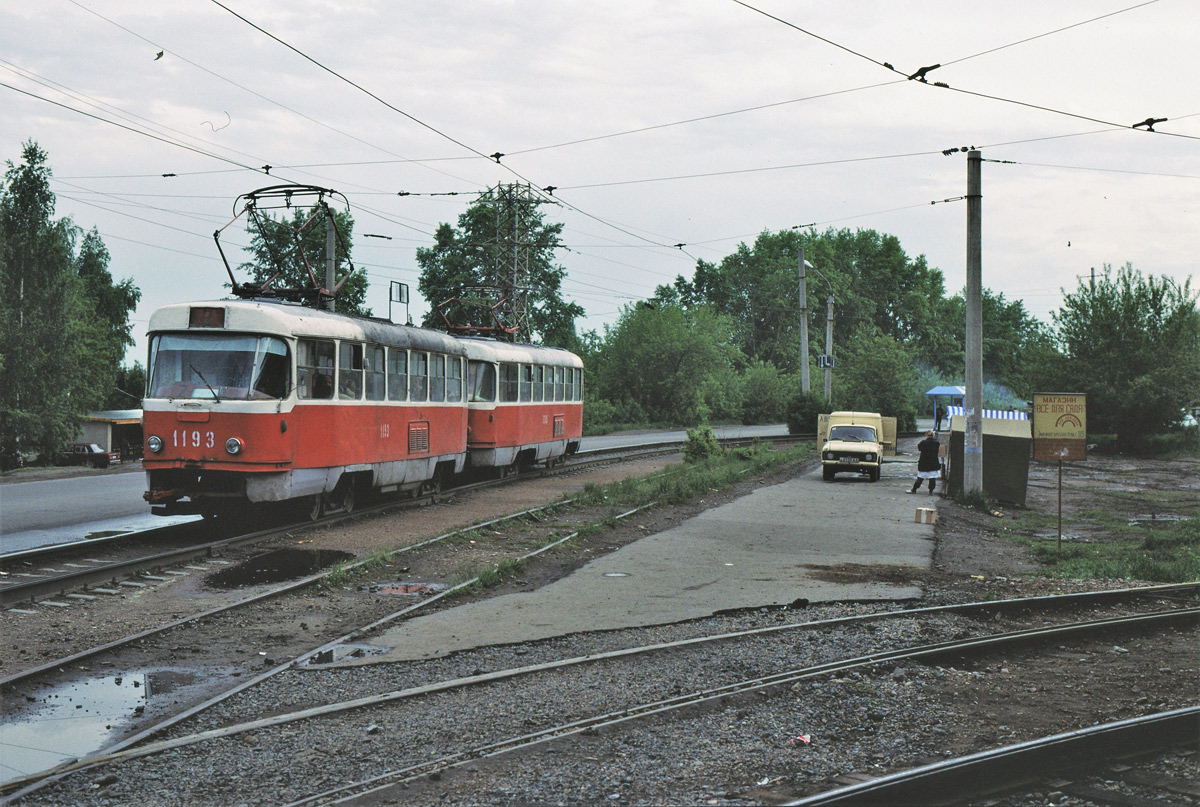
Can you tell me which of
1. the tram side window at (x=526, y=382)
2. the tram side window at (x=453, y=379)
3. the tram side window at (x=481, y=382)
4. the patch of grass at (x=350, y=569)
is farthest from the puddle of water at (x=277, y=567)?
the tram side window at (x=526, y=382)

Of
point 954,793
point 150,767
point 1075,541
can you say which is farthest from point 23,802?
point 1075,541

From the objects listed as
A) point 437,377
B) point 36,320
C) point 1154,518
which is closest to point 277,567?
point 437,377

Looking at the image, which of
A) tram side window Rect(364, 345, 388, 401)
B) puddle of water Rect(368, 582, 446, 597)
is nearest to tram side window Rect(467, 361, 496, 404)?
tram side window Rect(364, 345, 388, 401)

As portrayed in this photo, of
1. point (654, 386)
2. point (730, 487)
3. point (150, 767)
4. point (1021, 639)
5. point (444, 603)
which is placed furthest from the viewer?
point (654, 386)

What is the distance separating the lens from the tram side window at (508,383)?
24391mm

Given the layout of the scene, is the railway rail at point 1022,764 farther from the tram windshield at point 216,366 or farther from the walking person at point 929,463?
the walking person at point 929,463

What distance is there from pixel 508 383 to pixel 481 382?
120 cm

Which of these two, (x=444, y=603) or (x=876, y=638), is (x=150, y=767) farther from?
(x=876, y=638)

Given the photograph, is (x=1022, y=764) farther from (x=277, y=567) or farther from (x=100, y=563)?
(x=100, y=563)

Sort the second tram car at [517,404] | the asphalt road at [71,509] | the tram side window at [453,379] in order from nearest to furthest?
1. the asphalt road at [71,509]
2. the tram side window at [453,379]
3. the second tram car at [517,404]

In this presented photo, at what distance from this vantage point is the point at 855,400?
49062 mm

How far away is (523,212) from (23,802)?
42958 millimetres

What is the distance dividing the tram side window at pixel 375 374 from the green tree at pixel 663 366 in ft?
155

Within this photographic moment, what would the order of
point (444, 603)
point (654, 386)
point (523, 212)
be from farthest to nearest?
point (654, 386), point (523, 212), point (444, 603)
